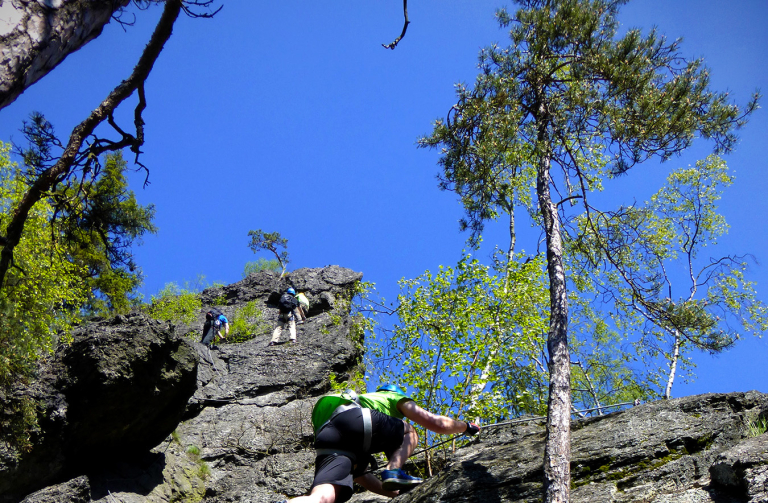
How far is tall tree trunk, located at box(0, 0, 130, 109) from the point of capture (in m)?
2.75

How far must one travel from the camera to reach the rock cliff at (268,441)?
18.8 feet

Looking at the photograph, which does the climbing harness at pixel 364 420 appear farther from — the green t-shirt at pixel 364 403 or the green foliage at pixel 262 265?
the green foliage at pixel 262 265

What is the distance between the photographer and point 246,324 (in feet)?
79.5

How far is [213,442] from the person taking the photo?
46.2ft

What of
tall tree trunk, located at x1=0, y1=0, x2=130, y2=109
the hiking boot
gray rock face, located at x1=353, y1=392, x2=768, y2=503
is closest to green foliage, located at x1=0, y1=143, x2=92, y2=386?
tall tree trunk, located at x1=0, y1=0, x2=130, y2=109

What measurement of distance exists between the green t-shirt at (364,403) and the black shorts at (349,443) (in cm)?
18

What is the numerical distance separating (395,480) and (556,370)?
2602 millimetres

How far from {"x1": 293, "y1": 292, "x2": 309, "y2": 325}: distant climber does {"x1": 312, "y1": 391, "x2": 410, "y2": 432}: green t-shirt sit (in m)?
16.5

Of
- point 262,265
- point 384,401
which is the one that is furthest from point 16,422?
point 262,265

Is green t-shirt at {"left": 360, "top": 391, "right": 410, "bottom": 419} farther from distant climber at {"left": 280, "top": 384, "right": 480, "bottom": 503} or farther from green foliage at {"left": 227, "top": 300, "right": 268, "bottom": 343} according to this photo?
green foliage at {"left": 227, "top": 300, "right": 268, "bottom": 343}

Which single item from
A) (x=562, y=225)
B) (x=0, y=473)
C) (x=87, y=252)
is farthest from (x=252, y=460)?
(x=87, y=252)

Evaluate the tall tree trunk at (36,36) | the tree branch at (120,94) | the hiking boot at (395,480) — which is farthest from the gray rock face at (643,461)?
the tall tree trunk at (36,36)

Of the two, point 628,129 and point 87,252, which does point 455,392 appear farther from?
point 87,252

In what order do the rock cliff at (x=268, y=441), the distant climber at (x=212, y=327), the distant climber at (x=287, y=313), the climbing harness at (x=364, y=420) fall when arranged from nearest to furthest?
the climbing harness at (x=364, y=420)
the rock cliff at (x=268, y=441)
the distant climber at (x=287, y=313)
the distant climber at (x=212, y=327)
